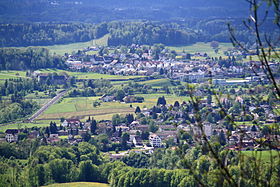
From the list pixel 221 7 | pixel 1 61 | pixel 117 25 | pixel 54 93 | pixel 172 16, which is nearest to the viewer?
pixel 54 93

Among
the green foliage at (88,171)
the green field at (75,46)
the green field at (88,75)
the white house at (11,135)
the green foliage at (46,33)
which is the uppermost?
the green foliage at (46,33)

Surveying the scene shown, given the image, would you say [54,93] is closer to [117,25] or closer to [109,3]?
[117,25]

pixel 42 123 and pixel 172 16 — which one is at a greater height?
pixel 172 16

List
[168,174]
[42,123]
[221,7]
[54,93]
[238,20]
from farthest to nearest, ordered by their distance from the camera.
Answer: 1. [221,7]
2. [238,20]
3. [54,93]
4. [42,123]
5. [168,174]

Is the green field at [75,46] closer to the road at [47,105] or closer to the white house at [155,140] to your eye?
the road at [47,105]

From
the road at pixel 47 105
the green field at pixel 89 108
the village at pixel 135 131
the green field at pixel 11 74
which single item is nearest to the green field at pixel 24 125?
the village at pixel 135 131

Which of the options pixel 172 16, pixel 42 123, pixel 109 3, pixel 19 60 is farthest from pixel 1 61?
pixel 109 3

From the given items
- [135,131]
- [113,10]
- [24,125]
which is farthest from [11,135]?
[113,10]

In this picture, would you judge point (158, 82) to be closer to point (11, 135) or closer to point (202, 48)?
point (11, 135)
